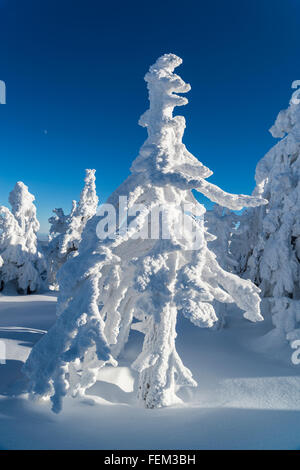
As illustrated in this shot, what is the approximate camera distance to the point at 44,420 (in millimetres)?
4293

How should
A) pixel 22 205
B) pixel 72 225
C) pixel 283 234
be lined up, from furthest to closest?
pixel 72 225
pixel 22 205
pixel 283 234

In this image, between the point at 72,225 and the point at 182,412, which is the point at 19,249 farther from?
the point at 182,412

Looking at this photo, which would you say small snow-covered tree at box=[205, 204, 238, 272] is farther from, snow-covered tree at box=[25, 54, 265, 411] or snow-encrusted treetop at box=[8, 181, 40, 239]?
snow-encrusted treetop at box=[8, 181, 40, 239]

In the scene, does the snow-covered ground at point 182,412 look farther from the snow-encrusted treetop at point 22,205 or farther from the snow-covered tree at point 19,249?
the snow-encrusted treetop at point 22,205

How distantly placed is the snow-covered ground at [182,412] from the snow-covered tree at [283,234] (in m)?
1.62

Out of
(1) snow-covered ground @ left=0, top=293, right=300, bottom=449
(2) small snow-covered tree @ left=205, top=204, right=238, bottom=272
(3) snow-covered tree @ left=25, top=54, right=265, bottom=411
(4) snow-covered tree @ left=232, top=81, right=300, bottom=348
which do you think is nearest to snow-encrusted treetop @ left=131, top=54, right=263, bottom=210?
(3) snow-covered tree @ left=25, top=54, right=265, bottom=411

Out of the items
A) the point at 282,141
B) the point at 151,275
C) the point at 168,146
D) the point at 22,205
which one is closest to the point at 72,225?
the point at 22,205

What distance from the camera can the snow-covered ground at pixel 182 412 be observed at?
384 cm

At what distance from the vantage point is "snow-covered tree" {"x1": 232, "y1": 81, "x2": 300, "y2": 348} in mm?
9266

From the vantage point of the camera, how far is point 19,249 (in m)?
20.3

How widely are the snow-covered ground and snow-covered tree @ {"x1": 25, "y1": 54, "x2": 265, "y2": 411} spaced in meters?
0.44

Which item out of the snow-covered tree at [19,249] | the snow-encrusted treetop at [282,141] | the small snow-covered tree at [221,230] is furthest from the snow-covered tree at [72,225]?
the snow-encrusted treetop at [282,141]

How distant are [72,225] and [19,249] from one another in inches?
237
